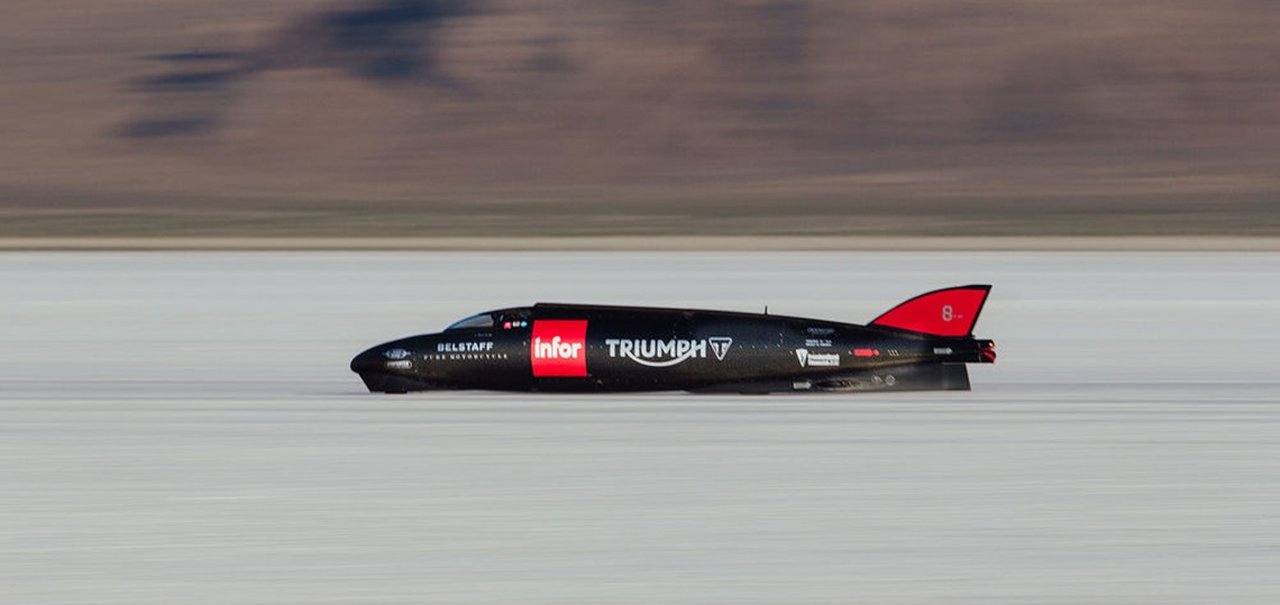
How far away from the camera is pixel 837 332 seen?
602 inches

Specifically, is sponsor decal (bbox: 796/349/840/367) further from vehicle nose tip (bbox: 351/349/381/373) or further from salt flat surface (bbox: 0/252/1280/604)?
vehicle nose tip (bbox: 351/349/381/373)

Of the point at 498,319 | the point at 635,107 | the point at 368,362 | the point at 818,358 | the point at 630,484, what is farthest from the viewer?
the point at 635,107

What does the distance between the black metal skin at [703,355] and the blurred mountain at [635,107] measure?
5749 cm

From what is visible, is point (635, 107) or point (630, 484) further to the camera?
point (635, 107)

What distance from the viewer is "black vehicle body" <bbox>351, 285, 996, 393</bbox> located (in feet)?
50.1

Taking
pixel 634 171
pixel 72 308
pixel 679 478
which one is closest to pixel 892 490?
pixel 679 478

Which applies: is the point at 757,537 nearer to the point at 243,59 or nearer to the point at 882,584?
the point at 882,584

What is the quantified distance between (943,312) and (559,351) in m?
2.81

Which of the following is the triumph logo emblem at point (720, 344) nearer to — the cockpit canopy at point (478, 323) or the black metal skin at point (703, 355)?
the black metal skin at point (703, 355)

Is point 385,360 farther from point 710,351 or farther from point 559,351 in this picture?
point 710,351

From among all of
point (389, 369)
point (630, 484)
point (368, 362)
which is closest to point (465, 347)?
point (389, 369)

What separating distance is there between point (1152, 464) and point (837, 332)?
3.64m

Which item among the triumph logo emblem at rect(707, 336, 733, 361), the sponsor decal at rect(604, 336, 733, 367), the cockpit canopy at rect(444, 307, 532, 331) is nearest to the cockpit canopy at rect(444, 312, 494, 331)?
the cockpit canopy at rect(444, 307, 532, 331)

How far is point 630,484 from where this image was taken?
37.4ft
